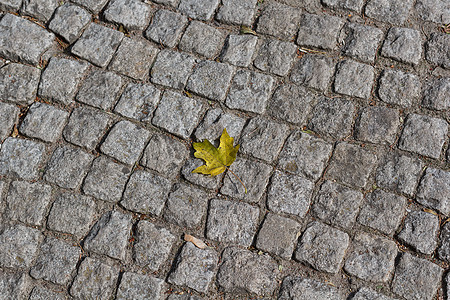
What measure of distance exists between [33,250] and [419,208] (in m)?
2.42

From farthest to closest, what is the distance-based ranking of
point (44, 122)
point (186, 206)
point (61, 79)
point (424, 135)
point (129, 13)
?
1. point (129, 13)
2. point (61, 79)
3. point (44, 122)
4. point (424, 135)
5. point (186, 206)

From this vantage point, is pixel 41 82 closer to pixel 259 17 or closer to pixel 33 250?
pixel 33 250

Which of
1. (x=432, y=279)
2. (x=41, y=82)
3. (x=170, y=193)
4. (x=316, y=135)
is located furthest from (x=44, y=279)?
(x=432, y=279)

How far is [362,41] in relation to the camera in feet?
10.9

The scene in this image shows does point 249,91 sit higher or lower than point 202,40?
lower

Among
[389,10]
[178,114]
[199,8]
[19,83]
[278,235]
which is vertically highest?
[389,10]

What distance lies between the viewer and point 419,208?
113 inches

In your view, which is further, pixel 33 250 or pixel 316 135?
pixel 316 135

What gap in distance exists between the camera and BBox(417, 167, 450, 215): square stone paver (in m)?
2.85

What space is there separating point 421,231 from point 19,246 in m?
2.48

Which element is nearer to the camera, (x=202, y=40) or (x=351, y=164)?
(x=351, y=164)

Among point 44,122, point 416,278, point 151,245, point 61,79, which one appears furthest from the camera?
point 61,79

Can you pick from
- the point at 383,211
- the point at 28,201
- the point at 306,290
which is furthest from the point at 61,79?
the point at 383,211

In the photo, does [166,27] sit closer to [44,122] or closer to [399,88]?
[44,122]
